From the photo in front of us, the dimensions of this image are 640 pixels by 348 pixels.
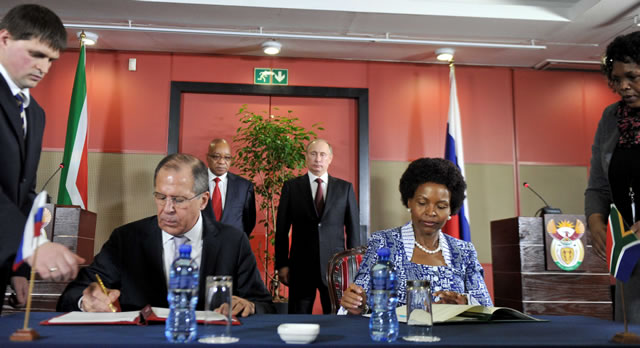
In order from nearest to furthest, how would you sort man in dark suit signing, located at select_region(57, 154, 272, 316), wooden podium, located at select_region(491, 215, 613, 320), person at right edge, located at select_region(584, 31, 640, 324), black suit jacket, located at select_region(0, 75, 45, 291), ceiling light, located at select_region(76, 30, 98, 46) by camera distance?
black suit jacket, located at select_region(0, 75, 45, 291) → person at right edge, located at select_region(584, 31, 640, 324) → man in dark suit signing, located at select_region(57, 154, 272, 316) → wooden podium, located at select_region(491, 215, 613, 320) → ceiling light, located at select_region(76, 30, 98, 46)

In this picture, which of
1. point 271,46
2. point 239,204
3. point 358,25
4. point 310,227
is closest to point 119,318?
point 310,227

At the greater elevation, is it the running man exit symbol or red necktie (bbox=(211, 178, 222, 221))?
the running man exit symbol

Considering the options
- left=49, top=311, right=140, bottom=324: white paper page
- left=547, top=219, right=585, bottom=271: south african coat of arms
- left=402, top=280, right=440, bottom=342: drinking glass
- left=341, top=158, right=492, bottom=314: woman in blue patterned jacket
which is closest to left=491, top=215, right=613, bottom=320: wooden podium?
left=547, top=219, right=585, bottom=271: south african coat of arms

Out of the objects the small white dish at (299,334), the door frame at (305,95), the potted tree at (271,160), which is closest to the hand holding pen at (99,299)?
the small white dish at (299,334)

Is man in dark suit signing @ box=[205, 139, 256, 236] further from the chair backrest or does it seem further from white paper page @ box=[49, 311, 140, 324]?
white paper page @ box=[49, 311, 140, 324]

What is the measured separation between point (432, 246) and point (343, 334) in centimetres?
117

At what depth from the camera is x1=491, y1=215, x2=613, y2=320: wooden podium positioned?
4.57m

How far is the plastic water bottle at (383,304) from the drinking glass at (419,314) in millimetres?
42

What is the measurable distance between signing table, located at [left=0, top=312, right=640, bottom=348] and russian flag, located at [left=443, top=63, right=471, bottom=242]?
383 centimetres

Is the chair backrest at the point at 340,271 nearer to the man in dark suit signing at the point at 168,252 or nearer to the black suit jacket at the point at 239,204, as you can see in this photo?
the man in dark suit signing at the point at 168,252

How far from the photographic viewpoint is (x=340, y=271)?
2.51 m

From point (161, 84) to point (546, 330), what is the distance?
5.18 metres

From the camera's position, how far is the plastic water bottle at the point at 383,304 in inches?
49.3

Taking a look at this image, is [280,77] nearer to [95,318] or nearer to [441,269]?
[441,269]
